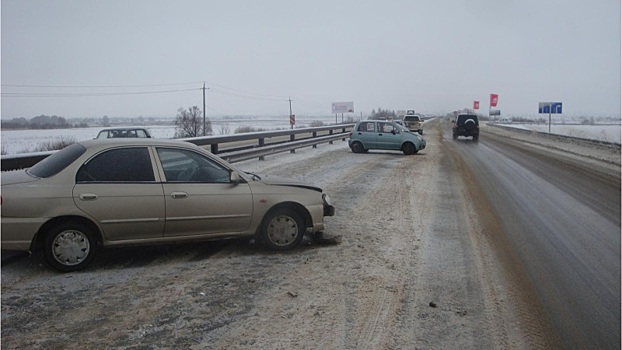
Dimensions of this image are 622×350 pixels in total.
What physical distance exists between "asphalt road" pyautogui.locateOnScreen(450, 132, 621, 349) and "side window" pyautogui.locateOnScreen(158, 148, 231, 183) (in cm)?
378

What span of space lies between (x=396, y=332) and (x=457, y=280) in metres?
1.58

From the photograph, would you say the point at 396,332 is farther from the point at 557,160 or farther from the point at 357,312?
the point at 557,160

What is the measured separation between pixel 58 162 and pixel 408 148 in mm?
18897

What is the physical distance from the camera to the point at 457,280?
5273mm

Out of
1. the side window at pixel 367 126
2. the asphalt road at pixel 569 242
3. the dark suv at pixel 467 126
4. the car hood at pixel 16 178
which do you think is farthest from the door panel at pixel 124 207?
the dark suv at pixel 467 126

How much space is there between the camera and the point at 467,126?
3919 centimetres

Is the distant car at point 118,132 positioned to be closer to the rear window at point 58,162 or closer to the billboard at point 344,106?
the rear window at point 58,162

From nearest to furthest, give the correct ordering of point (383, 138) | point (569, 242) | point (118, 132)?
point (569, 242) < point (118, 132) < point (383, 138)

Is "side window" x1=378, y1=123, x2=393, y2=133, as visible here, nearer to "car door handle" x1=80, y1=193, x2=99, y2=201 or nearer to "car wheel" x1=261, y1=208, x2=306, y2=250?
"car wheel" x1=261, y1=208, x2=306, y2=250

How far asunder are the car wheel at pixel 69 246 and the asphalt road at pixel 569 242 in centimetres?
469

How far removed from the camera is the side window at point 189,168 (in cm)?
577

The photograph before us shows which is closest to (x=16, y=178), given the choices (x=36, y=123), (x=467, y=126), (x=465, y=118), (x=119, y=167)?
(x=119, y=167)

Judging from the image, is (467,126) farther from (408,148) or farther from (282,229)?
(282,229)

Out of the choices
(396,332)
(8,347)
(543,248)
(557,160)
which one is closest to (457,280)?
(396,332)
